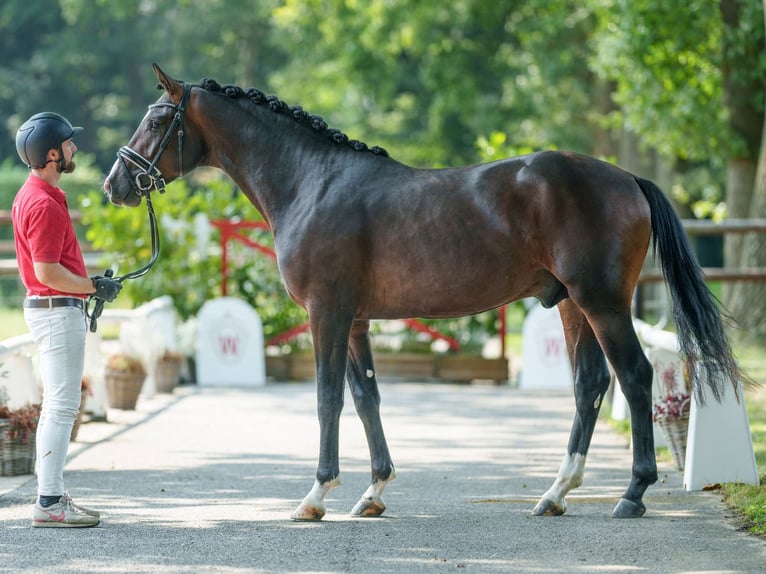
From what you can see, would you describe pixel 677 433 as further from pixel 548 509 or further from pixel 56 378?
pixel 56 378

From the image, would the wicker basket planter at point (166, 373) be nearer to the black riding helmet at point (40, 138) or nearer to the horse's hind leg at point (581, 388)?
the black riding helmet at point (40, 138)

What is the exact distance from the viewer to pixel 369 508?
6441 mm

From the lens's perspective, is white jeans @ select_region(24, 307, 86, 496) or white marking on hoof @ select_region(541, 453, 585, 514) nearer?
white jeans @ select_region(24, 307, 86, 496)

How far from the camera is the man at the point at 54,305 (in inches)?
235

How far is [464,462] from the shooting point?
8477 millimetres

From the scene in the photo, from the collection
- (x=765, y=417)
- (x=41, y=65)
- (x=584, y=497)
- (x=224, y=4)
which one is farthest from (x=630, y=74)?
(x=41, y=65)

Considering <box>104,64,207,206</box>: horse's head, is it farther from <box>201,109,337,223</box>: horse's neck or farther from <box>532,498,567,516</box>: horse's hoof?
<box>532,498,567,516</box>: horse's hoof

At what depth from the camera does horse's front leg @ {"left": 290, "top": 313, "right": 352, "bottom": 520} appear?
638 centimetres

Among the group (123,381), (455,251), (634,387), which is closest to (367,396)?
(455,251)

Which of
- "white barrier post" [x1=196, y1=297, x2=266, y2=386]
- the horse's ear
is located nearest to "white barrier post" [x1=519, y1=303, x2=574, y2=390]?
"white barrier post" [x1=196, y1=297, x2=266, y2=386]

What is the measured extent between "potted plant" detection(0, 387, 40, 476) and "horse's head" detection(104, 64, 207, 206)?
6.09ft

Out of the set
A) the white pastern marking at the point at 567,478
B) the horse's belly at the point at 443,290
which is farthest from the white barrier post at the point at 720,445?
the horse's belly at the point at 443,290

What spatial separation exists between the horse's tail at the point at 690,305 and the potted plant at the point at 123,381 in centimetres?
604

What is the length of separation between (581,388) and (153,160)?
264cm
